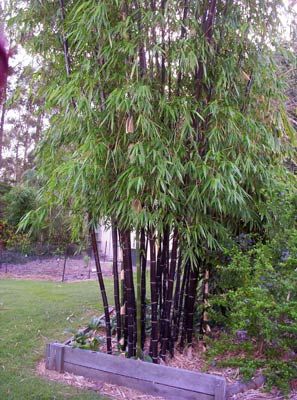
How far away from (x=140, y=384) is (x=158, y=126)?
74.4 inches

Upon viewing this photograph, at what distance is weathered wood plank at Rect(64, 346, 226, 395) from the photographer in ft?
9.94

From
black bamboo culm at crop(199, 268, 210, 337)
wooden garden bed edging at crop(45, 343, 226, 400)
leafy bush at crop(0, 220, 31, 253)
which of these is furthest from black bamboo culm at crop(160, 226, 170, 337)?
leafy bush at crop(0, 220, 31, 253)

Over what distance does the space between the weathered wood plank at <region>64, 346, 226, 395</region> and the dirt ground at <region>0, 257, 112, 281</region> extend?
6.51m

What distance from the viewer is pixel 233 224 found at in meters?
3.93

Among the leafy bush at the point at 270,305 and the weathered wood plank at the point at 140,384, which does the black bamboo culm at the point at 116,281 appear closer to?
the weathered wood plank at the point at 140,384

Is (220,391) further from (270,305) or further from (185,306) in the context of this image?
(185,306)

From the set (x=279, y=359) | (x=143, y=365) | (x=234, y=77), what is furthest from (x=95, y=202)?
(x=279, y=359)

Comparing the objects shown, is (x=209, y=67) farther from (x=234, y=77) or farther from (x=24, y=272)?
(x=24, y=272)

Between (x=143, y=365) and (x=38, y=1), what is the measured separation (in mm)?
2913

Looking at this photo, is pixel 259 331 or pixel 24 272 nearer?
pixel 259 331

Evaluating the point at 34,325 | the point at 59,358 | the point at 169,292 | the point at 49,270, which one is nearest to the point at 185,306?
the point at 169,292

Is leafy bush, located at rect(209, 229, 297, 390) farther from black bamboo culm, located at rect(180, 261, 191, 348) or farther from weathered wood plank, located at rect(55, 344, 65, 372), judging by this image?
weathered wood plank, located at rect(55, 344, 65, 372)

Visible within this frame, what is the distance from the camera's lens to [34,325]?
190 inches

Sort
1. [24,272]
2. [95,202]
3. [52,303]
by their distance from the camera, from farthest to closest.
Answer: [24,272]
[52,303]
[95,202]
